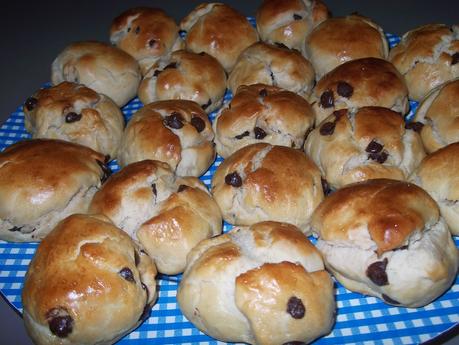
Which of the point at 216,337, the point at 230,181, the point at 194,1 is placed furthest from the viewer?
the point at 194,1

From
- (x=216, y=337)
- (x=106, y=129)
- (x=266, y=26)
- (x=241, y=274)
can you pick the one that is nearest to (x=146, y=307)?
(x=216, y=337)

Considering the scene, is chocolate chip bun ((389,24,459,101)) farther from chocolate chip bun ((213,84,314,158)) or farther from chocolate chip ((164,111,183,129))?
chocolate chip ((164,111,183,129))

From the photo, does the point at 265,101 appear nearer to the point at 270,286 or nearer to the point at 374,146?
the point at 374,146

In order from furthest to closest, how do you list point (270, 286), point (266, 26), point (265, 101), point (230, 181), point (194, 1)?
point (194, 1)
point (266, 26)
point (265, 101)
point (230, 181)
point (270, 286)

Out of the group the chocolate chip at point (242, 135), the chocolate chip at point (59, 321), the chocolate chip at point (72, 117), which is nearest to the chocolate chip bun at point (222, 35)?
the chocolate chip at point (242, 135)

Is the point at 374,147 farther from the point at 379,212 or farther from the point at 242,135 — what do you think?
the point at 242,135

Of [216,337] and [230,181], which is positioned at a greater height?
[230,181]

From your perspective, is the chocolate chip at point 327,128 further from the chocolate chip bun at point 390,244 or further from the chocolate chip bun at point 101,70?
the chocolate chip bun at point 101,70
